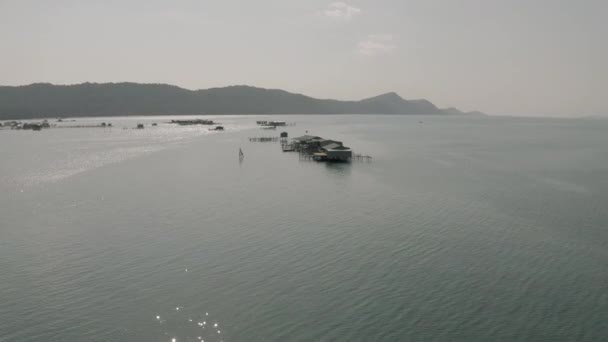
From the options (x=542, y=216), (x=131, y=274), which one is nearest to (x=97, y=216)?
(x=131, y=274)

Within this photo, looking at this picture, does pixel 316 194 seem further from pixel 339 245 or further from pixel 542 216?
pixel 542 216

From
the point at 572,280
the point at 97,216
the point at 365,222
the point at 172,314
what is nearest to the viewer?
the point at 172,314

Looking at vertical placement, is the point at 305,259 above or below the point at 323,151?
below

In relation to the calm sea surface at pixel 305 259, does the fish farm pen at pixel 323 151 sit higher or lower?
higher

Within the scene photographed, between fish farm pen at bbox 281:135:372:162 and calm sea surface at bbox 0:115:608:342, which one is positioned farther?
fish farm pen at bbox 281:135:372:162

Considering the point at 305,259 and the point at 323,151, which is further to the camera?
the point at 323,151

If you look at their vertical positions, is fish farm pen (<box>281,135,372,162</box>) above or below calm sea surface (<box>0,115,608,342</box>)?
above

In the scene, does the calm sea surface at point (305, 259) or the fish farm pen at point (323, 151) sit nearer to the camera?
the calm sea surface at point (305, 259)

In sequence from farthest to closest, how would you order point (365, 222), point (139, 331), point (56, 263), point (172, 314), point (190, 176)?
1. point (190, 176)
2. point (365, 222)
3. point (56, 263)
4. point (172, 314)
5. point (139, 331)
